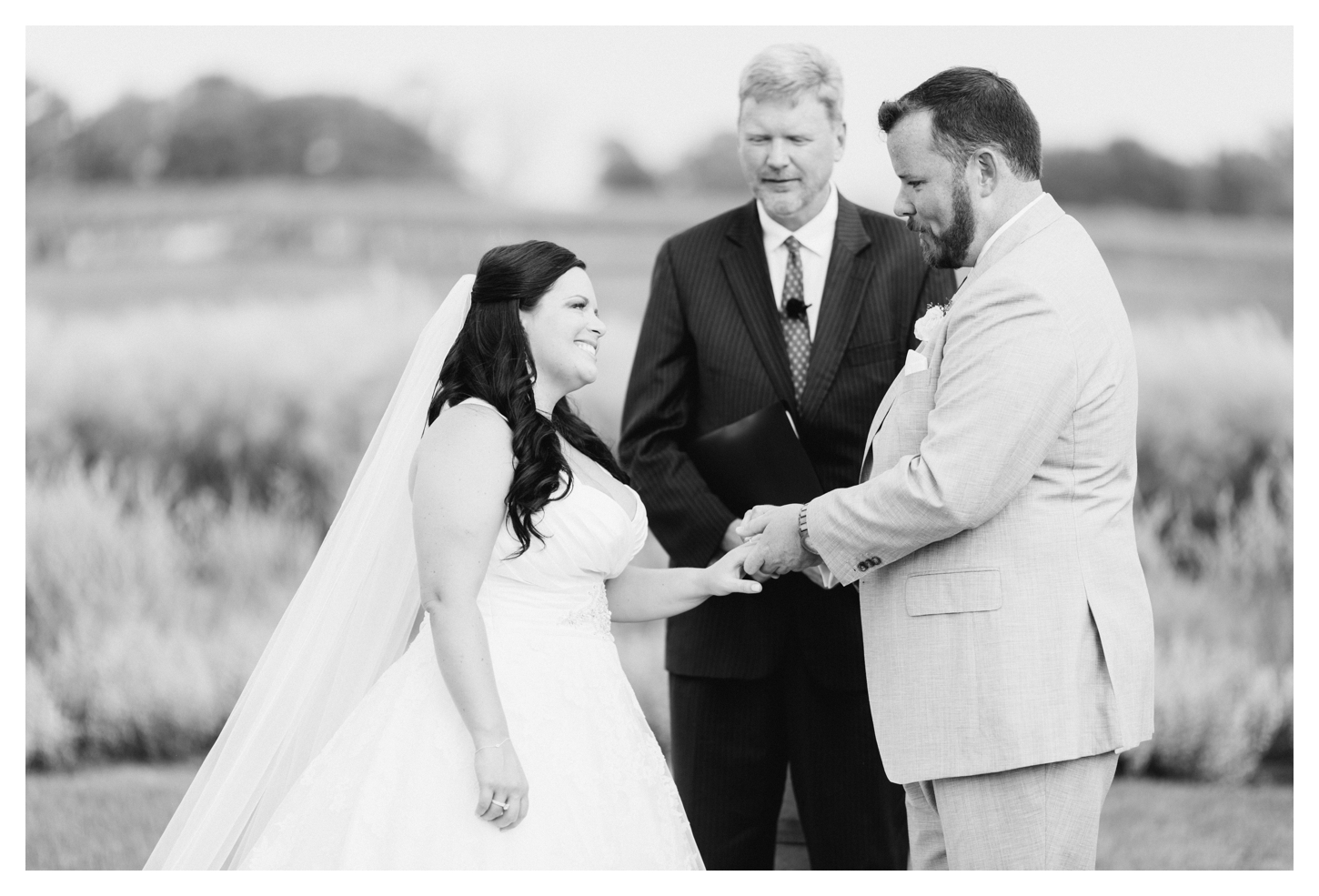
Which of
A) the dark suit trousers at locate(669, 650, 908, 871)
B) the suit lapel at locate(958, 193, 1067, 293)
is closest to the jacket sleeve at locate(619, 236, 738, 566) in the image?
the dark suit trousers at locate(669, 650, 908, 871)

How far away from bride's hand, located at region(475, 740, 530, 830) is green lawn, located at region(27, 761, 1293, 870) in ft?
9.06

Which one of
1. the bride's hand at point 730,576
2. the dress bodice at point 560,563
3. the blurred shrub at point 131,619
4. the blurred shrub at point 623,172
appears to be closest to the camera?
the dress bodice at point 560,563

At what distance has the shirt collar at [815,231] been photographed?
355 centimetres

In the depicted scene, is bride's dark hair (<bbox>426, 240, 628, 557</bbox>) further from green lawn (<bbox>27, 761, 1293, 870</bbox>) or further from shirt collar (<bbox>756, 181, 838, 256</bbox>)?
green lawn (<bbox>27, 761, 1293, 870</bbox>)

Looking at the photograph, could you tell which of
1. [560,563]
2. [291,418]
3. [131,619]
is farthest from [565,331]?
[131,619]

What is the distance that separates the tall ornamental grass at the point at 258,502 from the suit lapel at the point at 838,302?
227cm

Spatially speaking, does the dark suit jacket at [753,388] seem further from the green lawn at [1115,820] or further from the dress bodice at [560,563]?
the green lawn at [1115,820]

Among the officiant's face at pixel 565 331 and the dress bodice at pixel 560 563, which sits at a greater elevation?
the officiant's face at pixel 565 331

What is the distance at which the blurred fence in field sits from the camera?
5.57 metres

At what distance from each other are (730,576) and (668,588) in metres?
0.17

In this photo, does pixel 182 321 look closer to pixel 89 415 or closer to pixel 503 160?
pixel 89 415

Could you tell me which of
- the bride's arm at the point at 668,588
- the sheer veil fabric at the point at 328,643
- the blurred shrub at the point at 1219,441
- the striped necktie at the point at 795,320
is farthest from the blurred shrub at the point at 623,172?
the bride's arm at the point at 668,588

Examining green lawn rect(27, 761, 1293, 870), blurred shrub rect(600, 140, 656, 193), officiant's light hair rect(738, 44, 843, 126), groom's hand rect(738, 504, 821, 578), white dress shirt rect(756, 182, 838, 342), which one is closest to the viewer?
groom's hand rect(738, 504, 821, 578)

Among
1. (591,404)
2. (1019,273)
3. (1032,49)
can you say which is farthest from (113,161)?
(1019,273)
